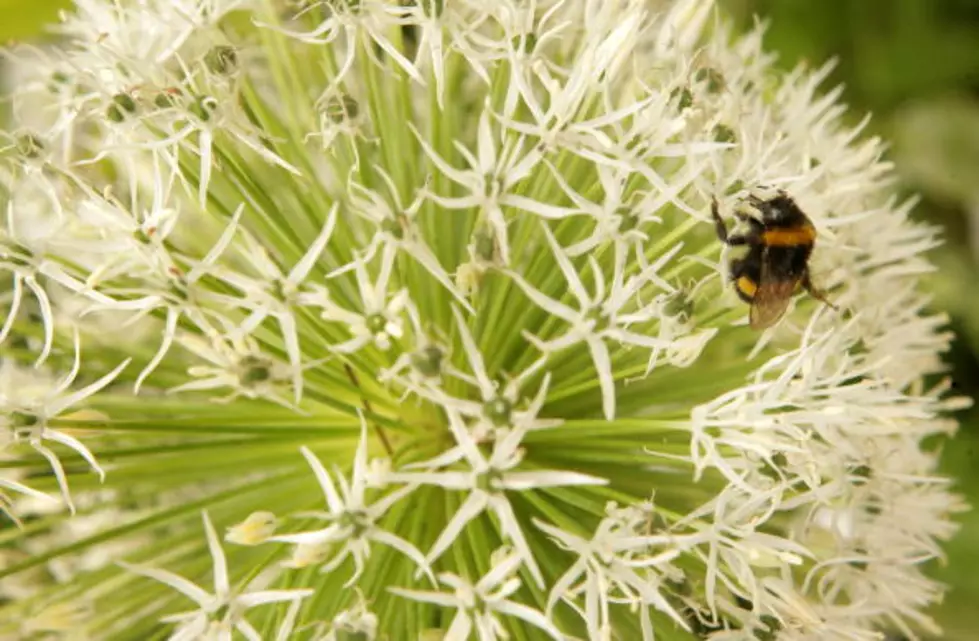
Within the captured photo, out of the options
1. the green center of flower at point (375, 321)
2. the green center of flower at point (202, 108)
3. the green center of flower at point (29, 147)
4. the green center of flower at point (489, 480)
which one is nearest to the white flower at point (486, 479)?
the green center of flower at point (489, 480)

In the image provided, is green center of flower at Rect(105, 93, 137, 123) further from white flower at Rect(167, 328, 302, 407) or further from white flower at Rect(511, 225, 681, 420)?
white flower at Rect(511, 225, 681, 420)

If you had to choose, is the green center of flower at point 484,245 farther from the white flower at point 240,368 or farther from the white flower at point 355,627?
the white flower at point 355,627

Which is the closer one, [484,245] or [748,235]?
[484,245]

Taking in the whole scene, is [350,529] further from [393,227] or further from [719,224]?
[719,224]

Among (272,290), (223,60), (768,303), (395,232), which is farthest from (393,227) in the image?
(768,303)

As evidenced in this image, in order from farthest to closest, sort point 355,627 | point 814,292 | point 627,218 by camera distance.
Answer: point 814,292, point 627,218, point 355,627
